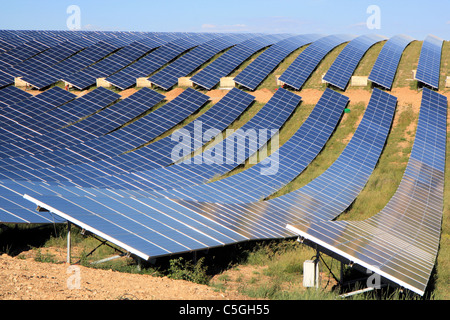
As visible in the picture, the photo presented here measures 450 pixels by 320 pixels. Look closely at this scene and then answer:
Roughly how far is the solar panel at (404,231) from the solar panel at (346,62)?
11.5 metres

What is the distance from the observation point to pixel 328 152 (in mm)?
35156

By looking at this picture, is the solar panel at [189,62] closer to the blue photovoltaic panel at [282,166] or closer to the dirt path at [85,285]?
the blue photovoltaic panel at [282,166]

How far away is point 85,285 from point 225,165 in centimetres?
1878

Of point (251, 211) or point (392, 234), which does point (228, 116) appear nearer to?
point (251, 211)

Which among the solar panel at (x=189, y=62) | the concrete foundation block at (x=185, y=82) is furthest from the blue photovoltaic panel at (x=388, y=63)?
the solar panel at (x=189, y=62)

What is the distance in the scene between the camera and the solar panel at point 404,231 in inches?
530

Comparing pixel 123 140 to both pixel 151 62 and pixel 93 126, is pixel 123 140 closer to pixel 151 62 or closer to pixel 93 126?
pixel 93 126

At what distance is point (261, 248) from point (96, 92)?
28.0 m

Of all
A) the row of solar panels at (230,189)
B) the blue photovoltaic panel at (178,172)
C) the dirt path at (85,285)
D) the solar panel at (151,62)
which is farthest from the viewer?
the solar panel at (151,62)

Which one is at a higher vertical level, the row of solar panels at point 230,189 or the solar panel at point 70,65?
the solar panel at point 70,65

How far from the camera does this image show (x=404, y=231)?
19.0 meters

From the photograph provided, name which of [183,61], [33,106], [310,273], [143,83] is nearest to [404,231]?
[310,273]

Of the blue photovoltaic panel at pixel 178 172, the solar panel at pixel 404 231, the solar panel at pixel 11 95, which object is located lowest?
the solar panel at pixel 404 231
